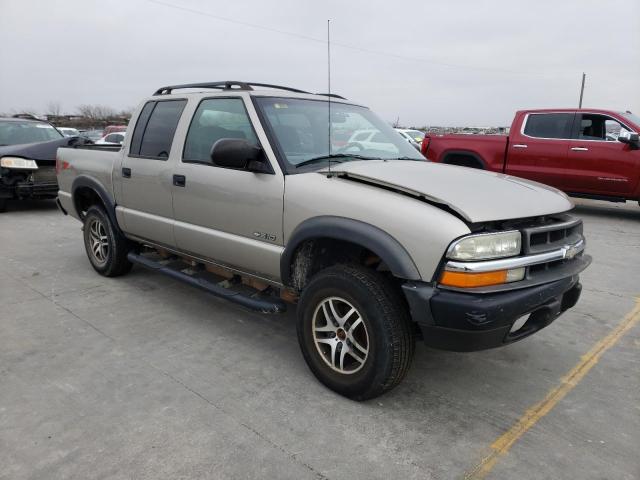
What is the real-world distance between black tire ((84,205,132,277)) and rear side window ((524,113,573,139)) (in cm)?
768

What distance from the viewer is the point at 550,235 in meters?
2.78

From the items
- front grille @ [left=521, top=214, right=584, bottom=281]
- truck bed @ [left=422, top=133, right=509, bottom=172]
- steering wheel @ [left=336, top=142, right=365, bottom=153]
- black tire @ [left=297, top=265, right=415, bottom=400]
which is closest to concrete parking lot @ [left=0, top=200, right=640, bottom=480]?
black tire @ [left=297, top=265, right=415, bottom=400]

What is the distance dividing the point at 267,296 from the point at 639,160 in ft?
25.0

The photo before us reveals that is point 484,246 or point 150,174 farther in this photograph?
point 150,174

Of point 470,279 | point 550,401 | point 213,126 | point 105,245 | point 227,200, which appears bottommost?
point 550,401

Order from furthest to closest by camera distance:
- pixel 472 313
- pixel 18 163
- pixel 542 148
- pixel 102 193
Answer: pixel 542 148 < pixel 18 163 < pixel 102 193 < pixel 472 313

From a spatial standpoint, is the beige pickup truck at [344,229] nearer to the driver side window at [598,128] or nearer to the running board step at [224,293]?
the running board step at [224,293]

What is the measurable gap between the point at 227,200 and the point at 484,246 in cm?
183

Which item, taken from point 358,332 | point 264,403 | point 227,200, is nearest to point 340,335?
point 358,332

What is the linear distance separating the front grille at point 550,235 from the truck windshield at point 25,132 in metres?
9.62

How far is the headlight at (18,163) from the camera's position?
8.41 m

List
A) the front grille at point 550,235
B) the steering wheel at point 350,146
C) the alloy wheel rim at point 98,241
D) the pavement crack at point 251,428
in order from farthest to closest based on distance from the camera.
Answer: the alloy wheel rim at point 98,241
the steering wheel at point 350,146
the front grille at point 550,235
the pavement crack at point 251,428

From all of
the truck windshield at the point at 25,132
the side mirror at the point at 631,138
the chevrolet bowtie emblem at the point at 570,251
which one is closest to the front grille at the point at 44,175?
the truck windshield at the point at 25,132

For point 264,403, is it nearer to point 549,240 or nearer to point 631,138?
point 549,240
